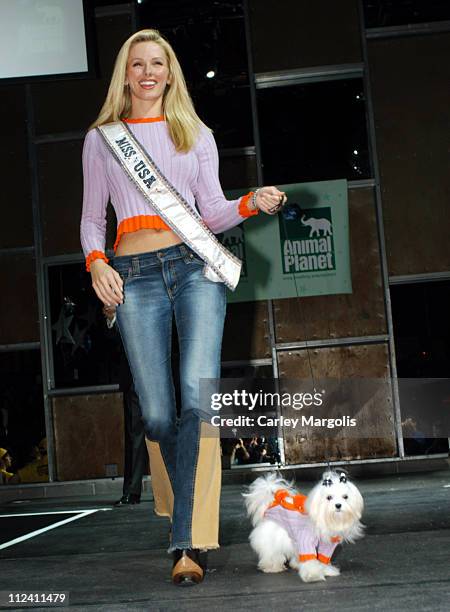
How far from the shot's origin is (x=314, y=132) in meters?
8.62

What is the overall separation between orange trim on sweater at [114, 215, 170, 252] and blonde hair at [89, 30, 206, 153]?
0.25 meters

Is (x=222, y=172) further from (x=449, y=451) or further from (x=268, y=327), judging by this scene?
(x=449, y=451)

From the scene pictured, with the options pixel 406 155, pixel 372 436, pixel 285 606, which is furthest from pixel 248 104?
pixel 285 606

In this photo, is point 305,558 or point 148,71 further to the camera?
point 148,71

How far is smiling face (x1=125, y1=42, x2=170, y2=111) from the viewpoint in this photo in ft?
9.73

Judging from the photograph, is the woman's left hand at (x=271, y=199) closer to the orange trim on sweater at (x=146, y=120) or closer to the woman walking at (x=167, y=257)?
the woman walking at (x=167, y=257)

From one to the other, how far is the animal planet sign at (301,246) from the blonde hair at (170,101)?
549 cm

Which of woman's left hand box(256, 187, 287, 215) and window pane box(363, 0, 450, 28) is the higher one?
window pane box(363, 0, 450, 28)

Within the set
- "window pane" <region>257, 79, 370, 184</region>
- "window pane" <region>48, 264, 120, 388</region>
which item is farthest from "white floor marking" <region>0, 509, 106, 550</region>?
"window pane" <region>257, 79, 370, 184</region>

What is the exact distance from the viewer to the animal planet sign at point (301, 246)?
853cm

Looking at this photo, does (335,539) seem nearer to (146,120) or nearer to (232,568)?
(232,568)

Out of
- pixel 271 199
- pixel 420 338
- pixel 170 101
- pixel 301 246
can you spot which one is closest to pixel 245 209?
pixel 271 199

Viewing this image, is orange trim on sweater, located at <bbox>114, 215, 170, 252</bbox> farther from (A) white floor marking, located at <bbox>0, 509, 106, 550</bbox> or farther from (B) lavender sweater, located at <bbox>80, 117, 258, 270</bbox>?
(A) white floor marking, located at <bbox>0, 509, 106, 550</bbox>

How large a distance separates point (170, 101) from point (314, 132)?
5.80m
